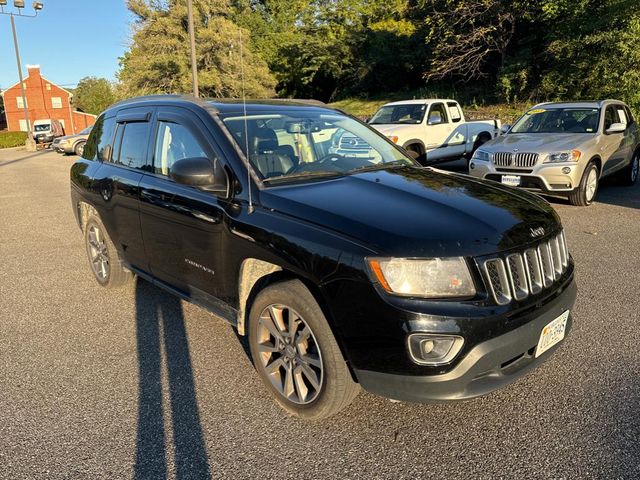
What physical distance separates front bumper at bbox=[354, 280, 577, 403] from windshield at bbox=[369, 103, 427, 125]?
10353 mm

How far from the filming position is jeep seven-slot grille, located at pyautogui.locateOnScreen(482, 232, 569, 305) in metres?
2.52

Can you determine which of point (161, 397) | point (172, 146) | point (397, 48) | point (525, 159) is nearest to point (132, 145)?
point (172, 146)

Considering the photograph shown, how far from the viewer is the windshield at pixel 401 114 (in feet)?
41.1

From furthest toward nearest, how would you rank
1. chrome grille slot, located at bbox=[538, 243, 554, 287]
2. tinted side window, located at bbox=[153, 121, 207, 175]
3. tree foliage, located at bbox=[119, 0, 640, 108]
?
1. tree foliage, located at bbox=[119, 0, 640, 108]
2. tinted side window, located at bbox=[153, 121, 207, 175]
3. chrome grille slot, located at bbox=[538, 243, 554, 287]

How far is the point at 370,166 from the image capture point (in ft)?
12.4

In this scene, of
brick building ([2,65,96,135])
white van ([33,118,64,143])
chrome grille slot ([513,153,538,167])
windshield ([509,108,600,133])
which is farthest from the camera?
brick building ([2,65,96,135])

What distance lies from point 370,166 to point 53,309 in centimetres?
324

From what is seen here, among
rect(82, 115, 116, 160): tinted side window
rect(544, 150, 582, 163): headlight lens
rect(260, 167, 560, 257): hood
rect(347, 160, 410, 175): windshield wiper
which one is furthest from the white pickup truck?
rect(260, 167, 560, 257): hood

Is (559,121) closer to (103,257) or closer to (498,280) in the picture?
(498,280)

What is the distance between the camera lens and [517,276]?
8.59ft

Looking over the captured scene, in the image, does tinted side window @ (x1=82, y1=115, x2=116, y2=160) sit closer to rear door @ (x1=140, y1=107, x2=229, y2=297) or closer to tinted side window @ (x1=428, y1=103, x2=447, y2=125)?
rear door @ (x1=140, y1=107, x2=229, y2=297)

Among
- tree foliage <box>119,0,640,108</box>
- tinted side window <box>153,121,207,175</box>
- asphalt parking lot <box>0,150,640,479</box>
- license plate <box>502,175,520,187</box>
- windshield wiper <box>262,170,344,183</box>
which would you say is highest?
tree foliage <box>119,0,640,108</box>

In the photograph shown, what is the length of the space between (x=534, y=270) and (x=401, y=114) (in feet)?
34.9

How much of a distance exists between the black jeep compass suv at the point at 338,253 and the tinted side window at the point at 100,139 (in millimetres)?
825
